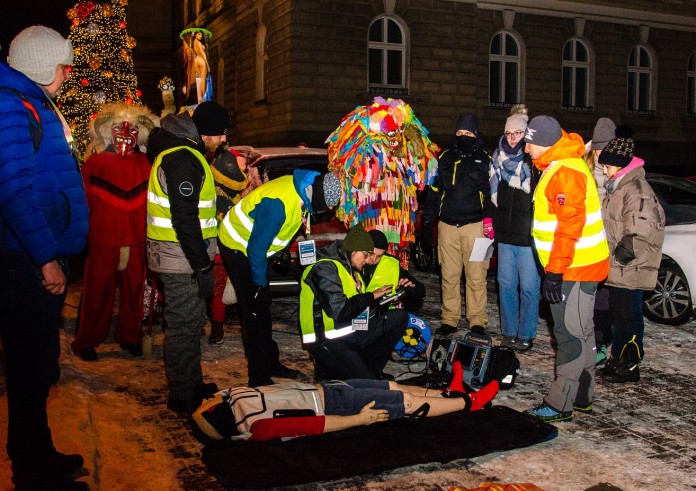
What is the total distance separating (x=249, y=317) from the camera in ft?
18.2

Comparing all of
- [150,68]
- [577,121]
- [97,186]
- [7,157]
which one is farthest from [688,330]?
[150,68]

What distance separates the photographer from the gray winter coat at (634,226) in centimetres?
575

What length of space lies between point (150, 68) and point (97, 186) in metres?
38.2

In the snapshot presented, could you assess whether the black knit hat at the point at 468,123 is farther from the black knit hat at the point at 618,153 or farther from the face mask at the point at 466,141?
the black knit hat at the point at 618,153

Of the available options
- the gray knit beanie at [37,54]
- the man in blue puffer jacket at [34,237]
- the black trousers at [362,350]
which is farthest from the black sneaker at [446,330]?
the gray knit beanie at [37,54]

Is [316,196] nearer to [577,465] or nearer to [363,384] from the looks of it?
[363,384]

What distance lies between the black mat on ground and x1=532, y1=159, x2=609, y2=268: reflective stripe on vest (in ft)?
3.76

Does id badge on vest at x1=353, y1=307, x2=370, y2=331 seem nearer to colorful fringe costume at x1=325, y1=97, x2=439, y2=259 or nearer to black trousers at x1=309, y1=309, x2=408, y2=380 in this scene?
black trousers at x1=309, y1=309, x2=408, y2=380

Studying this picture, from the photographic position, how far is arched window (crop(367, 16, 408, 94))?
2175 centimetres

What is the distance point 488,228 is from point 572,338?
2407mm

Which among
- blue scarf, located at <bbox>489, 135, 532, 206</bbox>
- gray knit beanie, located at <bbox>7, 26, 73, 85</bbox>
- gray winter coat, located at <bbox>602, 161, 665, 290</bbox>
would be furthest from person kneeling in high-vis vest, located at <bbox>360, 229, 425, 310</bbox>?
gray knit beanie, located at <bbox>7, 26, 73, 85</bbox>

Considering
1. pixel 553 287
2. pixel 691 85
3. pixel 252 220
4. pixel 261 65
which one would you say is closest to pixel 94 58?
pixel 261 65

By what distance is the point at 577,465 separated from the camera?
4.24 metres

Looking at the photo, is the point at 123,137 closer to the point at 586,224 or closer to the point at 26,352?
the point at 26,352
